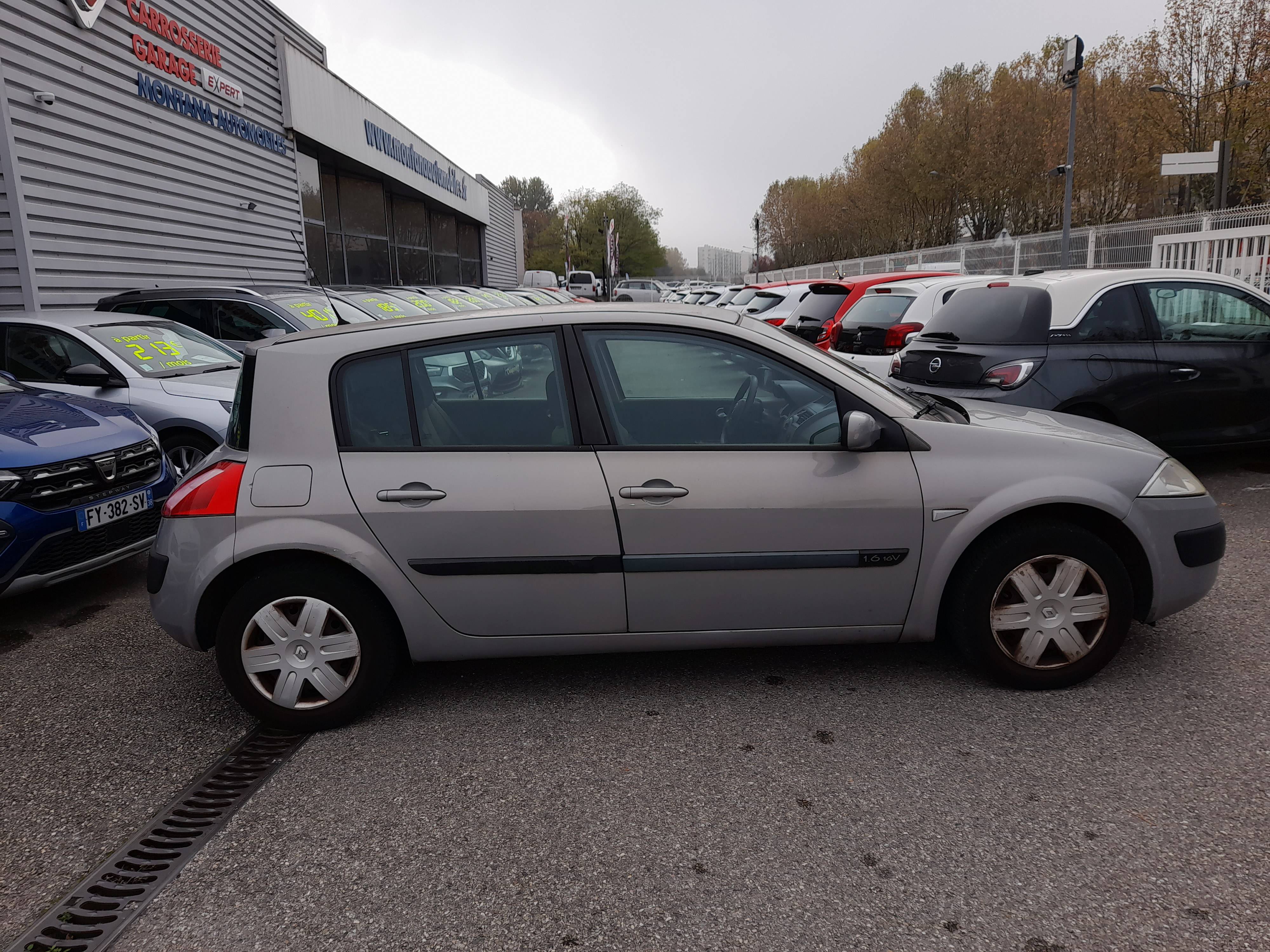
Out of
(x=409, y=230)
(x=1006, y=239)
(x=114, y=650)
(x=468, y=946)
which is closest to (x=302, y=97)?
(x=409, y=230)

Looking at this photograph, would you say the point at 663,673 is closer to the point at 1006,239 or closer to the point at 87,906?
the point at 87,906

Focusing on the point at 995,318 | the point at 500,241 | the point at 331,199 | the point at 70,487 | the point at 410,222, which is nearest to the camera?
the point at 70,487

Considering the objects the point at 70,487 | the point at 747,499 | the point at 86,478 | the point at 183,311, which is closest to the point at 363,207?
the point at 183,311

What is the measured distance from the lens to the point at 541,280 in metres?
45.1

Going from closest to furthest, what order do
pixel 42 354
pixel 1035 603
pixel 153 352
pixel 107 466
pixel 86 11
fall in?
pixel 1035 603, pixel 107 466, pixel 42 354, pixel 153 352, pixel 86 11

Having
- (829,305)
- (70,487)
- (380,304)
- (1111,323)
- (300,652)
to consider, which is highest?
(380,304)

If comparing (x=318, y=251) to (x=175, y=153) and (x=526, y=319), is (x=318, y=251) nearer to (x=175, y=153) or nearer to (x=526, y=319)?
(x=175, y=153)

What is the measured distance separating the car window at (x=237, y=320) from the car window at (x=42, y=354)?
2.00 m

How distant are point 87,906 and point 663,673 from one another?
82.3 inches

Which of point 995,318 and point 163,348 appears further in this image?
point 163,348

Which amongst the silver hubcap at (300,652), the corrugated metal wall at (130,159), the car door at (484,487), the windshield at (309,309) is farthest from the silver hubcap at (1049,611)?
the corrugated metal wall at (130,159)

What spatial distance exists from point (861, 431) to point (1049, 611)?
1.03m

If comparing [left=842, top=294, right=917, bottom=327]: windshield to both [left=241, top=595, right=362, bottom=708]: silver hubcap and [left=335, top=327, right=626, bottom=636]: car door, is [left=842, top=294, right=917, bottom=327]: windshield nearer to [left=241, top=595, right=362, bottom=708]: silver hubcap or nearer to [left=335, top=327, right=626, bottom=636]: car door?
[left=335, top=327, right=626, bottom=636]: car door

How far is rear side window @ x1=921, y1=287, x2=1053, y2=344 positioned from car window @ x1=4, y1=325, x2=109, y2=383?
6.36m
